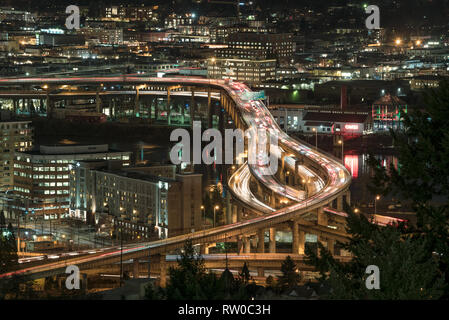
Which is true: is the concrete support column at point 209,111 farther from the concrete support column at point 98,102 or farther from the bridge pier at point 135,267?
the bridge pier at point 135,267

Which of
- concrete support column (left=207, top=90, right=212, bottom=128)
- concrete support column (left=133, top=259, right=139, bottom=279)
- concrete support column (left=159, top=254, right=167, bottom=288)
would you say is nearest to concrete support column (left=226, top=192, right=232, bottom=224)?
concrete support column (left=159, top=254, right=167, bottom=288)

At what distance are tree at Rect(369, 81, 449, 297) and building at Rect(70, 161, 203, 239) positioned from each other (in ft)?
16.1

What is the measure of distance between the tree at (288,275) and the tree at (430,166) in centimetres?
243

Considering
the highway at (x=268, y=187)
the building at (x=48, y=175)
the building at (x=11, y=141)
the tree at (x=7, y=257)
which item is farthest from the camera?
the building at (x=11, y=141)

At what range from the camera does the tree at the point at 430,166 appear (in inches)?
253

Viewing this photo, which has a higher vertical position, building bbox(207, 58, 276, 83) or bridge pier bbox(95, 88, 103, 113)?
building bbox(207, 58, 276, 83)

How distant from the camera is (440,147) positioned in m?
6.59

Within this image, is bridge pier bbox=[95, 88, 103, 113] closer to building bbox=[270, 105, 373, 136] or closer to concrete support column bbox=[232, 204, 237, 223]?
building bbox=[270, 105, 373, 136]

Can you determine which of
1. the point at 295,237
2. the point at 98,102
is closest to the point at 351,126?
the point at 98,102

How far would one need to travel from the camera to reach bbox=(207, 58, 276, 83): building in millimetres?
29344

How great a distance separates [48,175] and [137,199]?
7.88 feet

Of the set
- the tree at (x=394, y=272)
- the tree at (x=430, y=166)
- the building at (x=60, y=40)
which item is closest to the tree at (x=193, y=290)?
the tree at (x=394, y=272)

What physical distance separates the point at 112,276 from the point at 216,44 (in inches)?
1112
